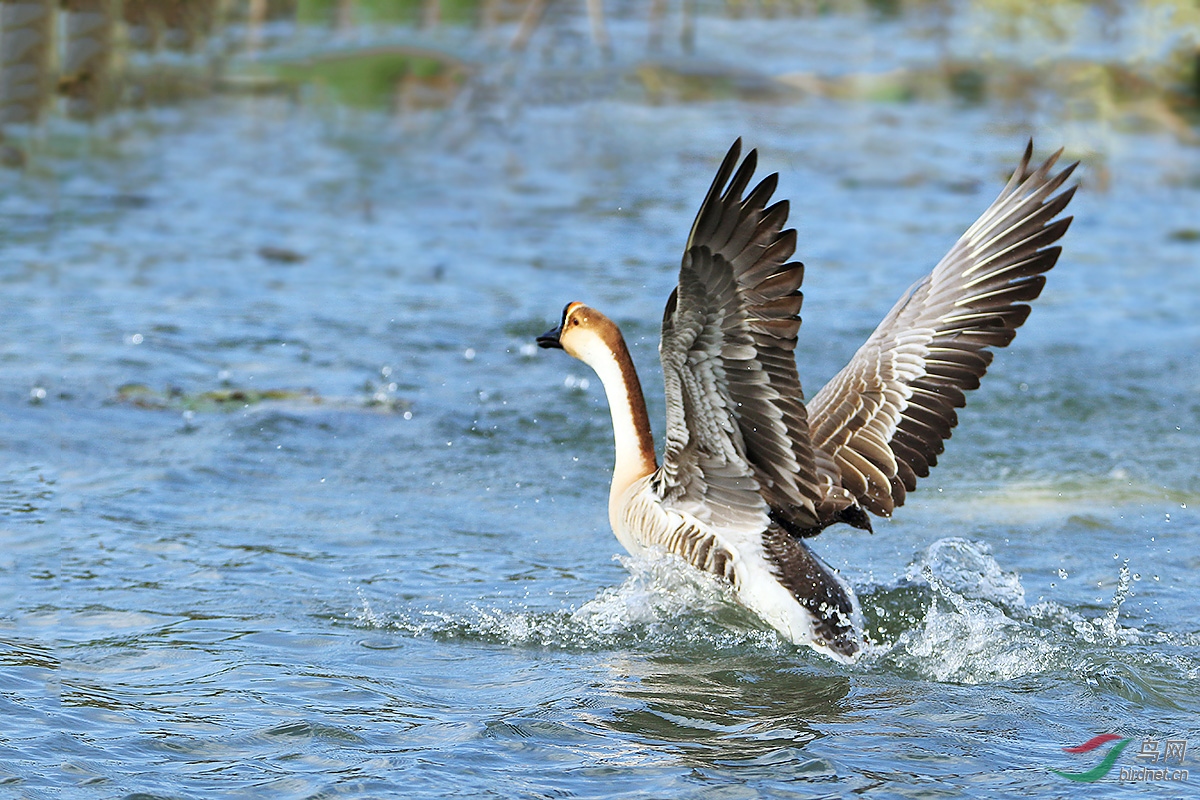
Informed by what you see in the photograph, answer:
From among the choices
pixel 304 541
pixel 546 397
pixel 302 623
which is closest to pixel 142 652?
pixel 302 623

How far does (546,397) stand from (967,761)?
454 cm

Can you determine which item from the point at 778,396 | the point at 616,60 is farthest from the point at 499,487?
the point at 616,60

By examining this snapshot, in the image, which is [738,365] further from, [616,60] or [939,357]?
[616,60]

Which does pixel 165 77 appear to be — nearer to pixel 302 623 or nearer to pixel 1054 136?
pixel 1054 136

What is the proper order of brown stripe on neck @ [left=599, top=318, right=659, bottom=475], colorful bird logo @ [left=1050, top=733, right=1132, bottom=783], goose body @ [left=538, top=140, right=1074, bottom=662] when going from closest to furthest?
1. colorful bird logo @ [left=1050, top=733, right=1132, bottom=783]
2. goose body @ [left=538, top=140, right=1074, bottom=662]
3. brown stripe on neck @ [left=599, top=318, right=659, bottom=475]

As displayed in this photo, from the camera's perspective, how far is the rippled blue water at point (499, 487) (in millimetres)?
4594

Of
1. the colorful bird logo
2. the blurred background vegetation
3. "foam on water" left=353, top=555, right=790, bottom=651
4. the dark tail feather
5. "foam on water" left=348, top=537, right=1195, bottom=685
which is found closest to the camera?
the colorful bird logo

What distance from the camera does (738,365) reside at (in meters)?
4.68

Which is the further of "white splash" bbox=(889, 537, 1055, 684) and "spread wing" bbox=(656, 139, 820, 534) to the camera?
"white splash" bbox=(889, 537, 1055, 684)

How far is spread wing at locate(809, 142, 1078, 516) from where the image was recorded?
564 centimetres

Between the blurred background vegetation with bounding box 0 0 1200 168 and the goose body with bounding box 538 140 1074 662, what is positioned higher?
the blurred background vegetation with bounding box 0 0 1200 168

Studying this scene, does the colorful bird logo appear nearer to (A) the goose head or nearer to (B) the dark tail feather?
(B) the dark tail feather

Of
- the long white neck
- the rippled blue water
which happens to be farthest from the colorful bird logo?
the long white neck

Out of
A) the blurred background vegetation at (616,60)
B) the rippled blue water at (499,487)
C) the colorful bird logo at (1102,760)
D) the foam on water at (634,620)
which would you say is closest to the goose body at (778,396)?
the foam on water at (634,620)
